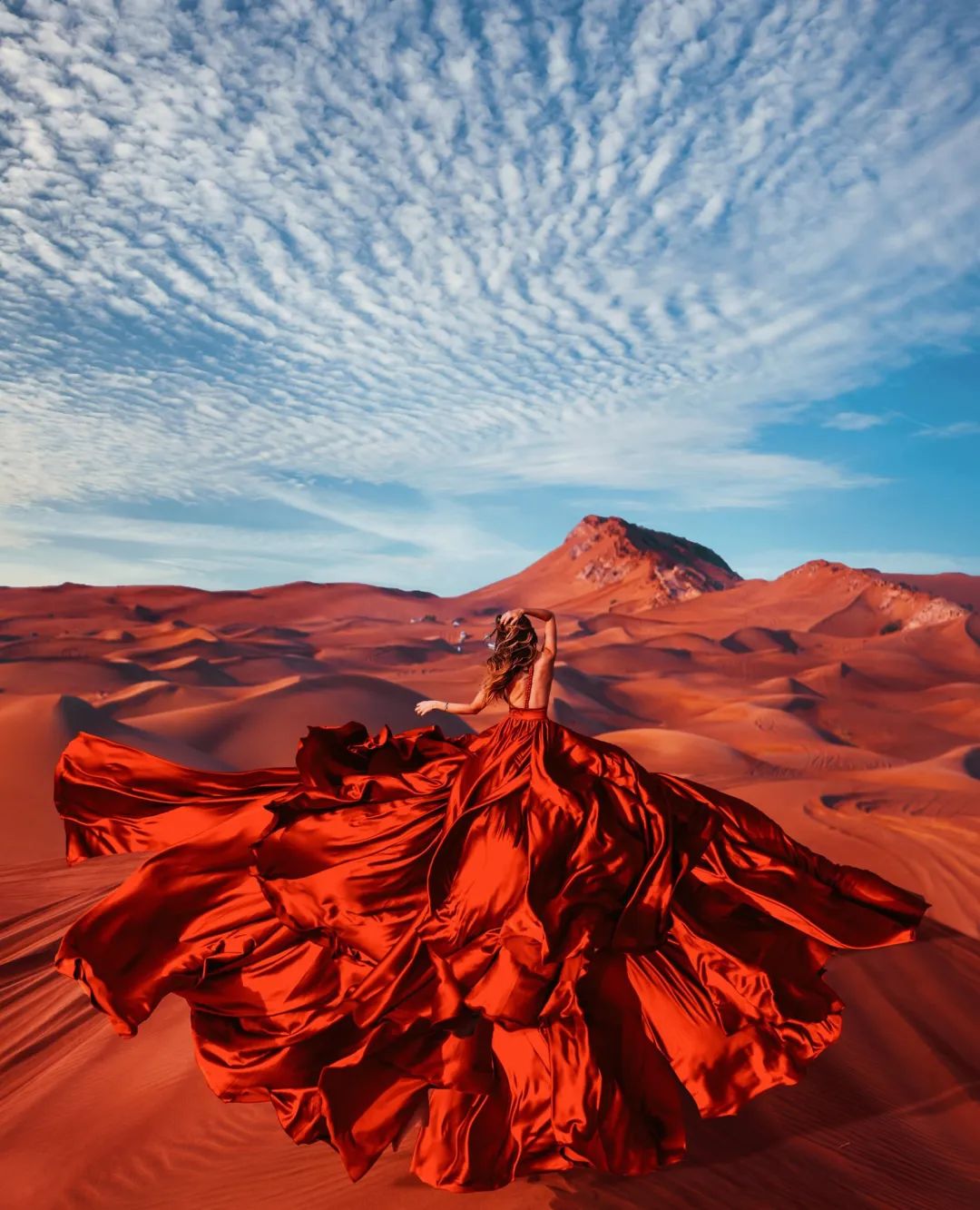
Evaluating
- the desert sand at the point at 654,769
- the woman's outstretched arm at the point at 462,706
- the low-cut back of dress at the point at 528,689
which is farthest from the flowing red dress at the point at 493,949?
the desert sand at the point at 654,769

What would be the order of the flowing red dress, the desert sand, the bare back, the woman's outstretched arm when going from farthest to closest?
1. the woman's outstretched arm
2. the bare back
3. the desert sand
4. the flowing red dress

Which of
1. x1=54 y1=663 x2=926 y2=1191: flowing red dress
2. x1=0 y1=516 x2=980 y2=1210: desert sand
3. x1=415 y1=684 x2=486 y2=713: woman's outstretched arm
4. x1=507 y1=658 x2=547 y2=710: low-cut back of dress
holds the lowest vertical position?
x1=0 y1=516 x2=980 y2=1210: desert sand

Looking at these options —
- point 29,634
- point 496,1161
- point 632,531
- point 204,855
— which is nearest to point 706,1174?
point 496,1161

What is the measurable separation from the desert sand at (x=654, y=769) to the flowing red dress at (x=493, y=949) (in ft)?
1.14

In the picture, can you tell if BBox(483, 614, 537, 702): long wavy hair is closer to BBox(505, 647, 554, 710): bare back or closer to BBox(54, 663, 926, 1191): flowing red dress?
BBox(505, 647, 554, 710): bare back

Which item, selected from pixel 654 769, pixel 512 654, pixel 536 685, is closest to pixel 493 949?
pixel 536 685

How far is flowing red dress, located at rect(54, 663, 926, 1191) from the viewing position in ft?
11.9

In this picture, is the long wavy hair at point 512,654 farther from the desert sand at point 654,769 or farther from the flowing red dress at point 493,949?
the desert sand at point 654,769

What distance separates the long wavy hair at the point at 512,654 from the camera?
14.1 ft

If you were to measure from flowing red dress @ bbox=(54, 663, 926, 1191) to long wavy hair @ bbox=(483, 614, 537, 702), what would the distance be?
0.17 meters

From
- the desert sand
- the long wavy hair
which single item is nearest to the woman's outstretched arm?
the long wavy hair

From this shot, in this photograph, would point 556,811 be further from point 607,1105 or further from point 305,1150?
point 305,1150

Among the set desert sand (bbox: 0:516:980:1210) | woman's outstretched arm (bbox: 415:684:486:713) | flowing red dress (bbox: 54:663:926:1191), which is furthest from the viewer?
woman's outstretched arm (bbox: 415:684:486:713)

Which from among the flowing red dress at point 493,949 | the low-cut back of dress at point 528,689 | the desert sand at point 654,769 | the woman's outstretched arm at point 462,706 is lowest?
the desert sand at point 654,769
